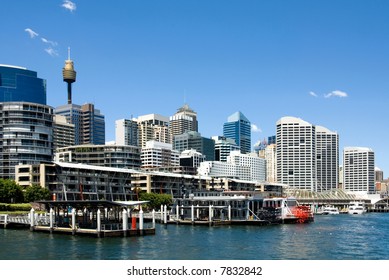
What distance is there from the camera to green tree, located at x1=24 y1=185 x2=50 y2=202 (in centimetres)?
10081

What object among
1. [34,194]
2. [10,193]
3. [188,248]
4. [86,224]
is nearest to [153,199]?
[34,194]

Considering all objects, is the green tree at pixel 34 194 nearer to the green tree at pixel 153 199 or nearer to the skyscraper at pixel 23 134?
the skyscraper at pixel 23 134

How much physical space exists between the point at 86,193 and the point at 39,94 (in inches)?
1433

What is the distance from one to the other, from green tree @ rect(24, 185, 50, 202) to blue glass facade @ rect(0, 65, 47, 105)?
38143 millimetres

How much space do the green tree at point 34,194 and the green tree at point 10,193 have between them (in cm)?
116

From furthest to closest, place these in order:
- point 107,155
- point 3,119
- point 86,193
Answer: point 107,155 → point 3,119 → point 86,193

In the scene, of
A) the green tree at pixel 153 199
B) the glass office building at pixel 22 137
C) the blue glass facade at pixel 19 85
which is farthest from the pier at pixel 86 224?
the blue glass facade at pixel 19 85

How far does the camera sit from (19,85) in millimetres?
149625

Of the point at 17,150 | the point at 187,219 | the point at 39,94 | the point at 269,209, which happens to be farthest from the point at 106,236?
the point at 39,94

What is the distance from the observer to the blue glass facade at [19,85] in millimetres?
136750

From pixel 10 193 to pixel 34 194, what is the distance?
5381 mm
